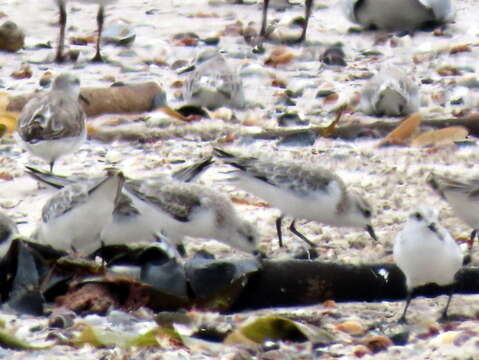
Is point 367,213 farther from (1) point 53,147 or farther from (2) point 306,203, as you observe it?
(1) point 53,147

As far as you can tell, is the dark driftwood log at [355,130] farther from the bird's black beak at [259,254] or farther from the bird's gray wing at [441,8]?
the bird's gray wing at [441,8]

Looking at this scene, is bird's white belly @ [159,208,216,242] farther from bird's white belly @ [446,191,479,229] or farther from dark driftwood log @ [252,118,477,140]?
dark driftwood log @ [252,118,477,140]

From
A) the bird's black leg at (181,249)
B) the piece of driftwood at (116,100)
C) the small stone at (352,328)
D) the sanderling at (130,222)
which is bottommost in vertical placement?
the piece of driftwood at (116,100)

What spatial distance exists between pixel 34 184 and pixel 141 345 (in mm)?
2789

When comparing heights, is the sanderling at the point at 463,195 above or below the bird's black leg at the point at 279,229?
above

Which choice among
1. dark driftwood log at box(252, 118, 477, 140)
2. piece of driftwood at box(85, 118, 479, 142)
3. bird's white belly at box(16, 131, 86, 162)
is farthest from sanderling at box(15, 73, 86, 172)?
dark driftwood log at box(252, 118, 477, 140)

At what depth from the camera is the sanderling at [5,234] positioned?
5285 millimetres

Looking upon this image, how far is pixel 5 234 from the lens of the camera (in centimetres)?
533

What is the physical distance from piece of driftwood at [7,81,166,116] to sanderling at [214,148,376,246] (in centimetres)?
219

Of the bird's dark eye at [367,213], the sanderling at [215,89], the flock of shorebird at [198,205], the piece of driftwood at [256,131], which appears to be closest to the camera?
the flock of shorebird at [198,205]

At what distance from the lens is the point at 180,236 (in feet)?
18.9

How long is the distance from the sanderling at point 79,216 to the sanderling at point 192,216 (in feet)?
1.22

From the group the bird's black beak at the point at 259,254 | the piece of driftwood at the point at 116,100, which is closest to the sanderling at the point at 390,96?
the piece of driftwood at the point at 116,100

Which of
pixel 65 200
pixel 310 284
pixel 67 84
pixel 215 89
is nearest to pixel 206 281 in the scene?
pixel 310 284
